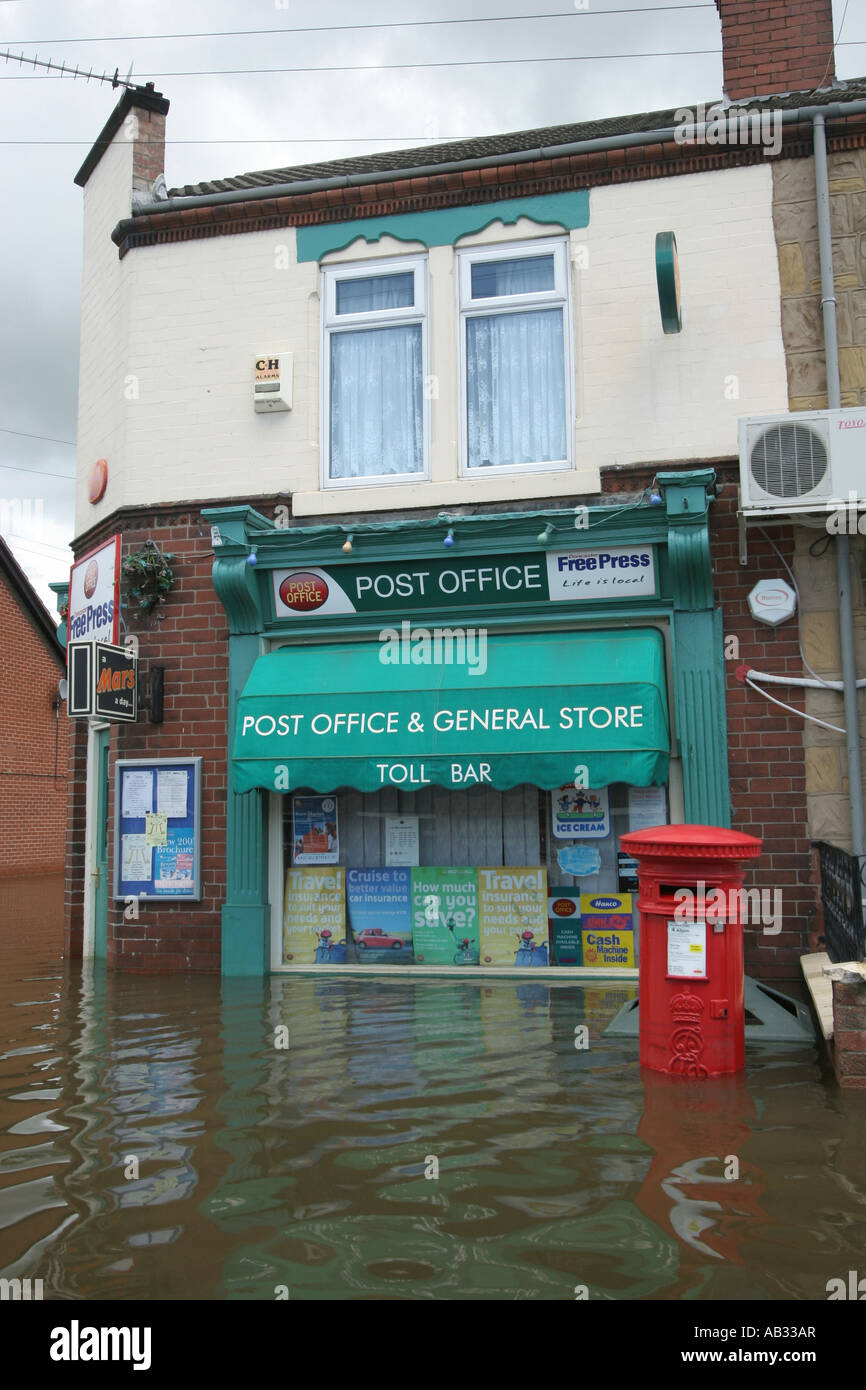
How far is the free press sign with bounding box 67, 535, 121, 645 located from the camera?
10094 millimetres

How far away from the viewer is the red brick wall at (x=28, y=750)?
2362cm

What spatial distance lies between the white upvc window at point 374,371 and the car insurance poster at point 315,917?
3.55 m

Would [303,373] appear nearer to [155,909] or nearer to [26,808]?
[155,909]

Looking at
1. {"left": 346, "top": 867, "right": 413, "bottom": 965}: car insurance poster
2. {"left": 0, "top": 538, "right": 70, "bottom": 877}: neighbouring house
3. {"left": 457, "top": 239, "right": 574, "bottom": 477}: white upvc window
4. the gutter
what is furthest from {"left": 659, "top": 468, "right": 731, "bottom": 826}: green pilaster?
{"left": 0, "top": 538, "right": 70, "bottom": 877}: neighbouring house

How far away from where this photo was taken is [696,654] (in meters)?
8.54

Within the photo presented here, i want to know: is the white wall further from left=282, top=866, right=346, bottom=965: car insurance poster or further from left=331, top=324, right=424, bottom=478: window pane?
left=282, top=866, right=346, bottom=965: car insurance poster

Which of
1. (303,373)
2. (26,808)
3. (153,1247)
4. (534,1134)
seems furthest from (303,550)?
(26,808)

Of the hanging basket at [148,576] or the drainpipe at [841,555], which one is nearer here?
the drainpipe at [841,555]

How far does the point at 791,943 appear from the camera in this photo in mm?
8180

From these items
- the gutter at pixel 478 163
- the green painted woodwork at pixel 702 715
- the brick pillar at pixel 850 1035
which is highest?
the gutter at pixel 478 163

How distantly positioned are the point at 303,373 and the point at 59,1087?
657 cm

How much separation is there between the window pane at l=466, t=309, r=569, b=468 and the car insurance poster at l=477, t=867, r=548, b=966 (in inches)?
143

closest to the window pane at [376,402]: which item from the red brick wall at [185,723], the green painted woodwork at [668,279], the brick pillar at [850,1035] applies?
the red brick wall at [185,723]

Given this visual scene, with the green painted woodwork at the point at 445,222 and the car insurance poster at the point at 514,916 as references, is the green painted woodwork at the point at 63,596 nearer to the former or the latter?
the green painted woodwork at the point at 445,222
